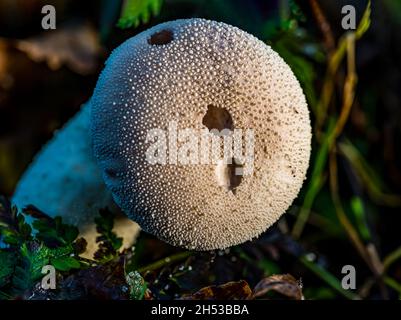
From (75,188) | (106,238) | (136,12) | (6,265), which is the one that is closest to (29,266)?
(6,265)

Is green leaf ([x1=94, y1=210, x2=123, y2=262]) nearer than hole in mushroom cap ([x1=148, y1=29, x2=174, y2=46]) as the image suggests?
No

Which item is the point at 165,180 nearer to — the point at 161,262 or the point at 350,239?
the point at 161,262

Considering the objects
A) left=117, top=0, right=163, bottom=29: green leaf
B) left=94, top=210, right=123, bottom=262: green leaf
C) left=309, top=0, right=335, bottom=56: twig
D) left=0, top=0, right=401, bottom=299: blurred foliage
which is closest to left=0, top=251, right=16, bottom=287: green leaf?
left=0, top=0, right=401, bottom=299: blurred foliage

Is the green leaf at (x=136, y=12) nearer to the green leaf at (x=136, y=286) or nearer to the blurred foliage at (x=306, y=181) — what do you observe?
the blurred foliage at (x=306, y=181)

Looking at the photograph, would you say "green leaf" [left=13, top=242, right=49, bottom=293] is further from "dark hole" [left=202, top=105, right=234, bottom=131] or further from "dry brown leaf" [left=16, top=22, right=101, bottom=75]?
"dry brown leaf" [left=16, top=22, right=101, bottom=75]

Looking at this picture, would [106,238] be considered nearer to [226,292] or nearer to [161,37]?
[226,292]

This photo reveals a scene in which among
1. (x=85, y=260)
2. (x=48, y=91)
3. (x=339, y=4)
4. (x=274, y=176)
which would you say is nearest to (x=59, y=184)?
(x=85, y=260)
